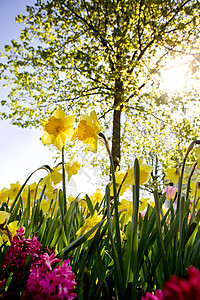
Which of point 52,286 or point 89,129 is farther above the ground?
point 89,129

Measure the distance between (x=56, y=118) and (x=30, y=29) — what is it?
743 centimetres

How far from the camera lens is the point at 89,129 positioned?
0.91m

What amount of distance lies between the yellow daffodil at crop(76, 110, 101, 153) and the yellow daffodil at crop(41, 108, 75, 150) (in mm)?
52

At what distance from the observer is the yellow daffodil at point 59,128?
0.95 m

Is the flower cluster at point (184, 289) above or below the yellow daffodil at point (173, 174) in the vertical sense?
below

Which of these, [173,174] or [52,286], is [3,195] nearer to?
[173,174]

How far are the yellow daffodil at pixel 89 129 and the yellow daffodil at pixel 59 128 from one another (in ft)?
0.17

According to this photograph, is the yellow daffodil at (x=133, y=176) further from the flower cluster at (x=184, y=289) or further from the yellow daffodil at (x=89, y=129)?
the flower cluster at (x=184, y=289)

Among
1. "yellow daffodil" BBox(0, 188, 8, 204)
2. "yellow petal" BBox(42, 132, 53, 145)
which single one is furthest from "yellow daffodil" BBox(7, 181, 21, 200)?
"yellow petal" BBox(42, 132, 53, 145)

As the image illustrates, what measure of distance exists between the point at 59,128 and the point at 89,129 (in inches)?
5.5

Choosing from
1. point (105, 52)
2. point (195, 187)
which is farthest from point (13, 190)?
point (105, 52)

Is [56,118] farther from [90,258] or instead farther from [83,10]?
[83,10]

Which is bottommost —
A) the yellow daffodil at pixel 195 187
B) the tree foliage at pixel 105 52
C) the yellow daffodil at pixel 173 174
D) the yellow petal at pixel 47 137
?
the yellow daffodil at pixel 195 187

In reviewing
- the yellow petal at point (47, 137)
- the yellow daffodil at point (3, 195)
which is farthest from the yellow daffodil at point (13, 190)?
the yellow petal at point (47, 137)
